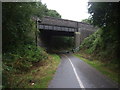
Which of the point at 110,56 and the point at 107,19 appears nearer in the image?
the point at 107,19

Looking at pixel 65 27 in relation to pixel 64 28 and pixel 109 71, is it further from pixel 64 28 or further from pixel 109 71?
pixel 109 71

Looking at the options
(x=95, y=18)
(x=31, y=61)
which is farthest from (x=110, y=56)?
(x=31, y=61)

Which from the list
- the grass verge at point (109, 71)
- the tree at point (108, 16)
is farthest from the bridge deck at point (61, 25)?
the grass verge at point (109, 71)

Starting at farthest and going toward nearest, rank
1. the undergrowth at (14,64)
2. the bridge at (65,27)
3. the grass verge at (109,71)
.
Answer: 1. the bridge at (65,27)
2. the grass verge at (109,71)
3. the undergrowth at (14,64)

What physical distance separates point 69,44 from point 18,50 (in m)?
53.1

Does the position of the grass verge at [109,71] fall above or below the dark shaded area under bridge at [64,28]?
below

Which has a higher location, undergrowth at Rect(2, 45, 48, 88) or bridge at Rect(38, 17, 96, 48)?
bridge at Rect(38, 17, 96, 48)

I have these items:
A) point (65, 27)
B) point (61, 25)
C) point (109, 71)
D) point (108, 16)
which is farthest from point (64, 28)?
point (109, 71)

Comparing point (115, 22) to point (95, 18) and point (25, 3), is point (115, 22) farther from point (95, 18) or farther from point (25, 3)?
point (25, 3)

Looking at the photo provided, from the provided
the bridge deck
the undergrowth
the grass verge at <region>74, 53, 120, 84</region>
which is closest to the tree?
the grass verge at <region>74, 53, 120, 84</region>

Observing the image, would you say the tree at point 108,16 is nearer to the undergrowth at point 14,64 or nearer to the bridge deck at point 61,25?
the undergrowth at point 14,64

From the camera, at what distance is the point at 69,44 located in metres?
74.4

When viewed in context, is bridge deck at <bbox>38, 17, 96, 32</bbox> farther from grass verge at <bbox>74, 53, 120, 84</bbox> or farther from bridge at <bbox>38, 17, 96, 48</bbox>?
grass verge at <bbox>74, 53, 120, 84</bbox>

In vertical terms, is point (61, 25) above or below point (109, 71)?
above
